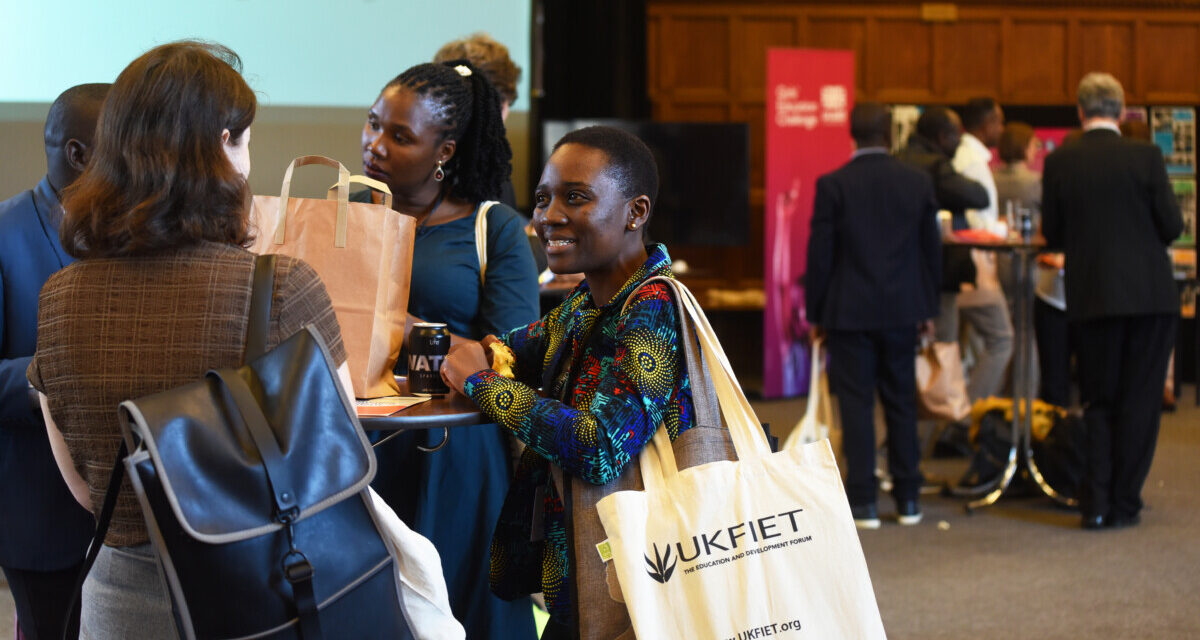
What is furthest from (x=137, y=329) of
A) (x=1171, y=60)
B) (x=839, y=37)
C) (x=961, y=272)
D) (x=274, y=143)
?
(x=1171, y=60)

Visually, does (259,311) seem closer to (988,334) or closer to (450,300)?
(450,300)

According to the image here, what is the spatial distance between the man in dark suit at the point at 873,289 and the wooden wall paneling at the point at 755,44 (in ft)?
13.4

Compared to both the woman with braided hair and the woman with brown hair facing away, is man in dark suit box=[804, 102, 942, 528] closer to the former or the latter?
the woman with braided hair

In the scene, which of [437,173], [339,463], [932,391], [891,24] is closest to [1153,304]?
[932,391]

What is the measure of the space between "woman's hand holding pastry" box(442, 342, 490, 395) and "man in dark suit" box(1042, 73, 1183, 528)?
125 inches

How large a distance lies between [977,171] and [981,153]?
0.17 m

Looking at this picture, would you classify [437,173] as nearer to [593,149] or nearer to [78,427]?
[593,149]

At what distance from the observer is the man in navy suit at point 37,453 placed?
5.82 feet

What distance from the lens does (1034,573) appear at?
3768 millimetres

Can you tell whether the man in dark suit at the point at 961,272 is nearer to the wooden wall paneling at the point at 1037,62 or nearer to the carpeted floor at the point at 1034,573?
the carpeted floor at the point at 1034,573

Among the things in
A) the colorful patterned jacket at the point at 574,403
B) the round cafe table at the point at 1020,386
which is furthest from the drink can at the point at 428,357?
the round cafe table at the point at 1020,386

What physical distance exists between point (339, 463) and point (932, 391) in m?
3.89

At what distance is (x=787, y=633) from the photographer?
1.49 m

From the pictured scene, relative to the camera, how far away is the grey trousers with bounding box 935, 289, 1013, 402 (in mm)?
5754
